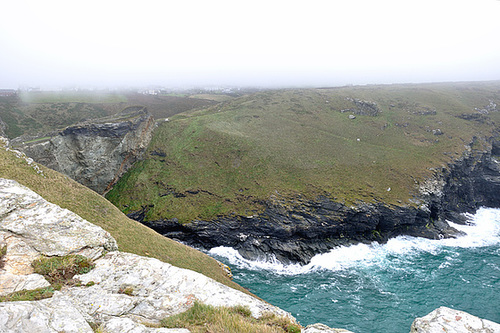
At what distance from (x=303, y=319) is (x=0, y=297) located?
2660cm

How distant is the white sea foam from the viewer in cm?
3541

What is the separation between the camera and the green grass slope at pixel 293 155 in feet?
146

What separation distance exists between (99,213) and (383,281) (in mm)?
39514

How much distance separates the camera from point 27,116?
296ft

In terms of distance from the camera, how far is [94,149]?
157ft

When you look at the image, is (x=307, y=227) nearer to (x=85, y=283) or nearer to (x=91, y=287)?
(x=91, y=287)

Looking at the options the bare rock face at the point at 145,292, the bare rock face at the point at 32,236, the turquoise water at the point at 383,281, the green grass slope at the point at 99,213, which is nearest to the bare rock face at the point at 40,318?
the bare rock face at the point at 145,292

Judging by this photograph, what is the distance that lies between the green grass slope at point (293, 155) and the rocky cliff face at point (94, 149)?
3503 mm

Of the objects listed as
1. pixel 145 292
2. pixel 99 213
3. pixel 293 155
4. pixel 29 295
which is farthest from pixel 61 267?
pixel 293 155

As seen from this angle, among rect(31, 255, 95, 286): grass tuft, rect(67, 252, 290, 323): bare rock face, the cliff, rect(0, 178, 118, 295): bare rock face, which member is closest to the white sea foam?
rect(67, 252, 290, 323): bare rock face

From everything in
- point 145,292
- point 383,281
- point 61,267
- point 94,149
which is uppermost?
point 94,149

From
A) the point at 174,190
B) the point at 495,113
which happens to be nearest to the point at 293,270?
the point at 174,190

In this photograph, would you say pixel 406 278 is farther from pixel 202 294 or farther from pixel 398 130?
pixel 398 130

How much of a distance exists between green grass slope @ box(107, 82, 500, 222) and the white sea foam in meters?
8.20
